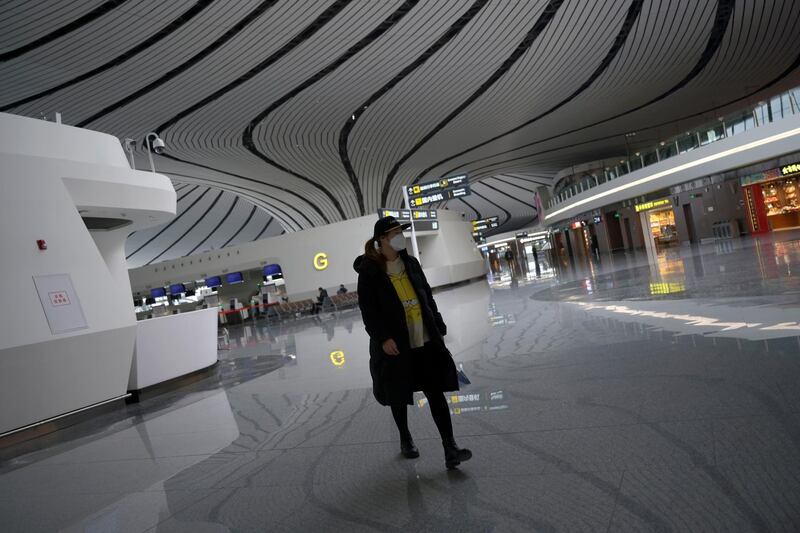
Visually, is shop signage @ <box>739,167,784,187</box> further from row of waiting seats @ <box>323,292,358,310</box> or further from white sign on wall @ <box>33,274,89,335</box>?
white sign on wall @ <box>33,274,89,335</box>

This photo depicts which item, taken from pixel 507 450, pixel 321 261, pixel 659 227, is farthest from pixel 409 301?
pixel 659 227

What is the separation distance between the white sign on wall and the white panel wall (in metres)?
19.4

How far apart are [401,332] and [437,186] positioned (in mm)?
19102

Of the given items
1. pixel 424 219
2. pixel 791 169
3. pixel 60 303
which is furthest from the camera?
pixel 424 219

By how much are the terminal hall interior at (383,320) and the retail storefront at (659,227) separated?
5.62 meters

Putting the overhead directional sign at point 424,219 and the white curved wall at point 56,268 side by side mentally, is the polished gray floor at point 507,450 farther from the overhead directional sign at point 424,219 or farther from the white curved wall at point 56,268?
the overhead directional sign at point 424,219

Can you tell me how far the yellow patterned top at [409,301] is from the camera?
10.8ft

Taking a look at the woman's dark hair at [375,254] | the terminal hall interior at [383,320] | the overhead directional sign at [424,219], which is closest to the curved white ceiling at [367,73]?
the terminal hall interior at [383,320]

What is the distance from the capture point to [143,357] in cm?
809

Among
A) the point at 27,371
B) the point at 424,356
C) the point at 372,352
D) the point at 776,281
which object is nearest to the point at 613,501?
the point at 424,356

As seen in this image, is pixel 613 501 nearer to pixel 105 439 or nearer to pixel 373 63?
pixel 105 439

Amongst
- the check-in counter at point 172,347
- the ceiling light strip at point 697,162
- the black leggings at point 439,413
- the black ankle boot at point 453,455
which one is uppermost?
the ceiling light strip at point 697,162

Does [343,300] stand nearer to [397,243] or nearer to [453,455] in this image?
[397,243]

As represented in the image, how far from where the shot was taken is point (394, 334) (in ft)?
10.7
